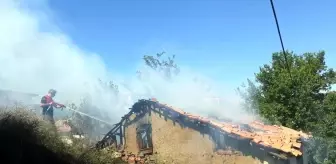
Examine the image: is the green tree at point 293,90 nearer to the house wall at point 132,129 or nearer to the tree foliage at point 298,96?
the tree foliage at point 298,96

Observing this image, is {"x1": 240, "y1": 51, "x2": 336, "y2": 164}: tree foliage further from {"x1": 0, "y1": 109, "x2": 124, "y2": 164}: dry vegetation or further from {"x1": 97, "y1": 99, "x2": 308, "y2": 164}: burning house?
{"x1": 0, "y1": 109, "x2": 124, "y2": 164}: dry vegetation

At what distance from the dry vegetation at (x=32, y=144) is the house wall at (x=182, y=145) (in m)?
4.24

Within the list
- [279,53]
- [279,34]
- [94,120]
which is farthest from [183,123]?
[279,53]

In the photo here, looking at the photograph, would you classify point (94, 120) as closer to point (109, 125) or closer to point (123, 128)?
point (109, 125)

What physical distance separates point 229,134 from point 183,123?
7.72 ft

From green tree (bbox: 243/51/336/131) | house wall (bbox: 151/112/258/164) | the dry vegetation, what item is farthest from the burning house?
green tree (bbox: 243/51/336/131)

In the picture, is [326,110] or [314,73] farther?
[314,73]

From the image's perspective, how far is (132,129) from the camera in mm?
17469

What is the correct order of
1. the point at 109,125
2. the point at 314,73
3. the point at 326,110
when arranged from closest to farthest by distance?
the point at 326,110
the point at 109,125
the point at 314,73

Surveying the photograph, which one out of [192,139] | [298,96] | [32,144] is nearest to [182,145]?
[192,139]

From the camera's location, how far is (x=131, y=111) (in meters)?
17.5

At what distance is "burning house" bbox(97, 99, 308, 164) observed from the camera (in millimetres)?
13891

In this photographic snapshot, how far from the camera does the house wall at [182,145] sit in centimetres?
1485

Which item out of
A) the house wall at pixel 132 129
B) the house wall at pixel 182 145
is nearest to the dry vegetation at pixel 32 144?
the house wall at pixel 182 145
